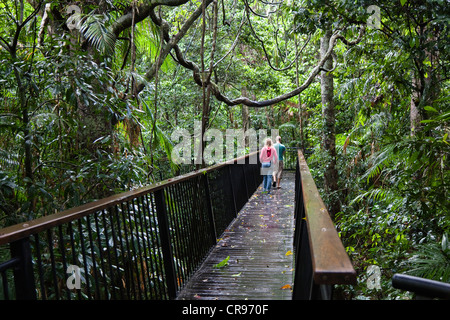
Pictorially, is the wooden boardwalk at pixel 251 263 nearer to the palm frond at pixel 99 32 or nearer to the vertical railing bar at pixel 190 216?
the vertical railing bar at pixel 190 216

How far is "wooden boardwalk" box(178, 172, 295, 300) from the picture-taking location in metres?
3.92

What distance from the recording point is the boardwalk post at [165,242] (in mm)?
3615

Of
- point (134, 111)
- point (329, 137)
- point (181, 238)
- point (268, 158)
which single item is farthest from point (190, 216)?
point (329, 137)

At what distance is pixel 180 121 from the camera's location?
49.5ft

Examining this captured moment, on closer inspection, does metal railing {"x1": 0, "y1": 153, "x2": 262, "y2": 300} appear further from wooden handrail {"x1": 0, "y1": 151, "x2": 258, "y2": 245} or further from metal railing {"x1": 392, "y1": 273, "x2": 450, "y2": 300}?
metal railing {"x1": 392, "y1": 273, "x2": 450, "y2": 300}

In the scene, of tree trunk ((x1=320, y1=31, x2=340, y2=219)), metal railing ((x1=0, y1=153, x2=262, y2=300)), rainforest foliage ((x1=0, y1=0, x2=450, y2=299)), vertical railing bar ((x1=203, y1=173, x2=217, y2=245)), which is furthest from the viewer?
tree trunk ((x1=320, y1=31, x2=340, y2=219))

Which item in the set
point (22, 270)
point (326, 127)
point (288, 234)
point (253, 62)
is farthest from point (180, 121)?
point (22, 270)

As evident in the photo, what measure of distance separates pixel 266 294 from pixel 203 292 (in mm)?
625

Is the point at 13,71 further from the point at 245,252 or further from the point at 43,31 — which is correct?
the point at 245,252

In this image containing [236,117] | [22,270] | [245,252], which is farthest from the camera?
[236,117]

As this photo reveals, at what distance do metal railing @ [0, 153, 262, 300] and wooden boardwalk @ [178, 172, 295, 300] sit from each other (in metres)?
0.17

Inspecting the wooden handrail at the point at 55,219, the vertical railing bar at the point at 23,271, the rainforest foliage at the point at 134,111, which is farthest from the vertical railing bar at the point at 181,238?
the vertical railing bar at the point at 23,271

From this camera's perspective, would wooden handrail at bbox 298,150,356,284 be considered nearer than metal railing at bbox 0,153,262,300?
Yes

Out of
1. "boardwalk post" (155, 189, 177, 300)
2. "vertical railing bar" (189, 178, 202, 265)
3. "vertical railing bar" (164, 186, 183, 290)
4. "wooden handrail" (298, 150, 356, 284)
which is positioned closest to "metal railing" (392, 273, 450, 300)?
"wooden handrail" (298, 150, 356, 284)
